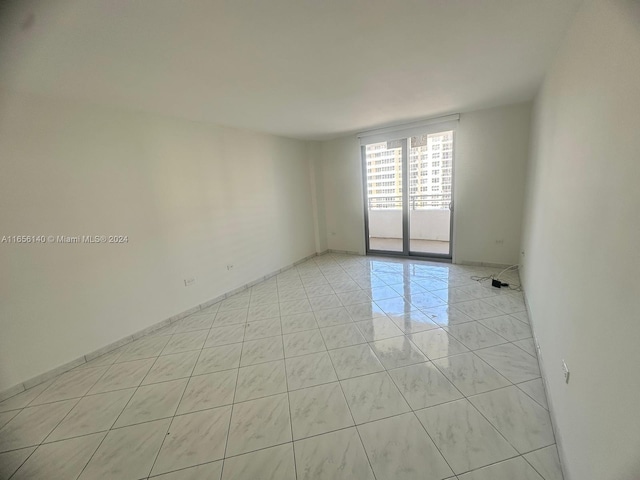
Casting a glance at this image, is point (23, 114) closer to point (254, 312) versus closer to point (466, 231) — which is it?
point (254, 312)

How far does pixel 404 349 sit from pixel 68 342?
3.10 metres

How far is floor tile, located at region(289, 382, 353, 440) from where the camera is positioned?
5.15 ft

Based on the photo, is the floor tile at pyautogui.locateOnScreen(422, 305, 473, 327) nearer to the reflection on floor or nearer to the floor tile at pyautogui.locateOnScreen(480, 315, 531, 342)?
the floor tile at pyautogui.locateOnScreen(480, 315, 531, 342)

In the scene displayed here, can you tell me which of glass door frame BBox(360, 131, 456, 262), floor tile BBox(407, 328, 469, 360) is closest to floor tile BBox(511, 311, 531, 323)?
floor tile BBox(407, 328, 469, 360)

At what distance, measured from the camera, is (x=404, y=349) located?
7.39 feet

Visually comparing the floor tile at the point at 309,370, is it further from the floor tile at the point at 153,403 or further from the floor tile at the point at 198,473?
the floor tile at the point at 153,403

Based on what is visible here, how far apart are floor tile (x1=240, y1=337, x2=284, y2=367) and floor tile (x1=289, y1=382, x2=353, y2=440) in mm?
518

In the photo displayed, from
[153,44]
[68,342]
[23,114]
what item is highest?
[153,44]

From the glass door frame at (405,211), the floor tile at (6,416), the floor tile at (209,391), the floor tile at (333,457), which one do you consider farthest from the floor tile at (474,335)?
the floor tile at (6,416)

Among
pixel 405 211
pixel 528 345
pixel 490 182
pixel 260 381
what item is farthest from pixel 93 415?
pixel 490 182

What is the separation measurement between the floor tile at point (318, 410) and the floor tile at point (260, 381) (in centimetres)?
17

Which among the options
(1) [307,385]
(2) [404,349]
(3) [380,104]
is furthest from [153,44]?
(2) [404,349]

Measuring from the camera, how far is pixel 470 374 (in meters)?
1.91

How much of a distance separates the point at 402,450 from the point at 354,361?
30.6 inches
